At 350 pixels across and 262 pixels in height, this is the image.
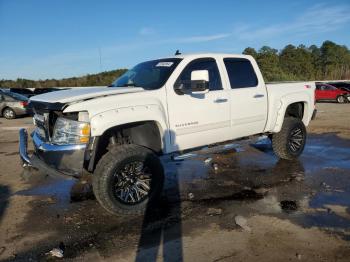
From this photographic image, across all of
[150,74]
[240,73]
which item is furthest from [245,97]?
[150,74]

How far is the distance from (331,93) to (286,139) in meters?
20.5

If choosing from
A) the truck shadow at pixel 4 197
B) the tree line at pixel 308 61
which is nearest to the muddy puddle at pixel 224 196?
the truck shadow at pixel 4 197

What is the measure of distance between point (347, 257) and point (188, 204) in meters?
2.29

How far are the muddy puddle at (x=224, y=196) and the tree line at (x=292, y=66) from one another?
87.2 feet

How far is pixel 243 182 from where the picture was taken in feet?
21.6

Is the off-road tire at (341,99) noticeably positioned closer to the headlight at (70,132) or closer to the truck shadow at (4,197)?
the truck shadow at (4,197)

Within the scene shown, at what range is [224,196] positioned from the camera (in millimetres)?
5859

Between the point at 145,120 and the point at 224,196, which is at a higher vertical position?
the point at 145,120

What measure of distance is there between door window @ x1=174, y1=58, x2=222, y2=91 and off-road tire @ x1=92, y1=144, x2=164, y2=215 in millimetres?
1208

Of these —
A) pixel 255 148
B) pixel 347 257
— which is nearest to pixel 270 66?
pixel 255 148

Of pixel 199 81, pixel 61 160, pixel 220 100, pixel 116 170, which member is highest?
pixel 199 81

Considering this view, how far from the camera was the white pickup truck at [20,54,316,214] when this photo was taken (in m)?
4.87

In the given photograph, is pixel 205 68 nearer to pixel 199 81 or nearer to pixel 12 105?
pixel 199 81

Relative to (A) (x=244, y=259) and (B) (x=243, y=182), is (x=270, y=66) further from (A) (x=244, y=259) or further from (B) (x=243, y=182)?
(A) (x=244, y=259)
